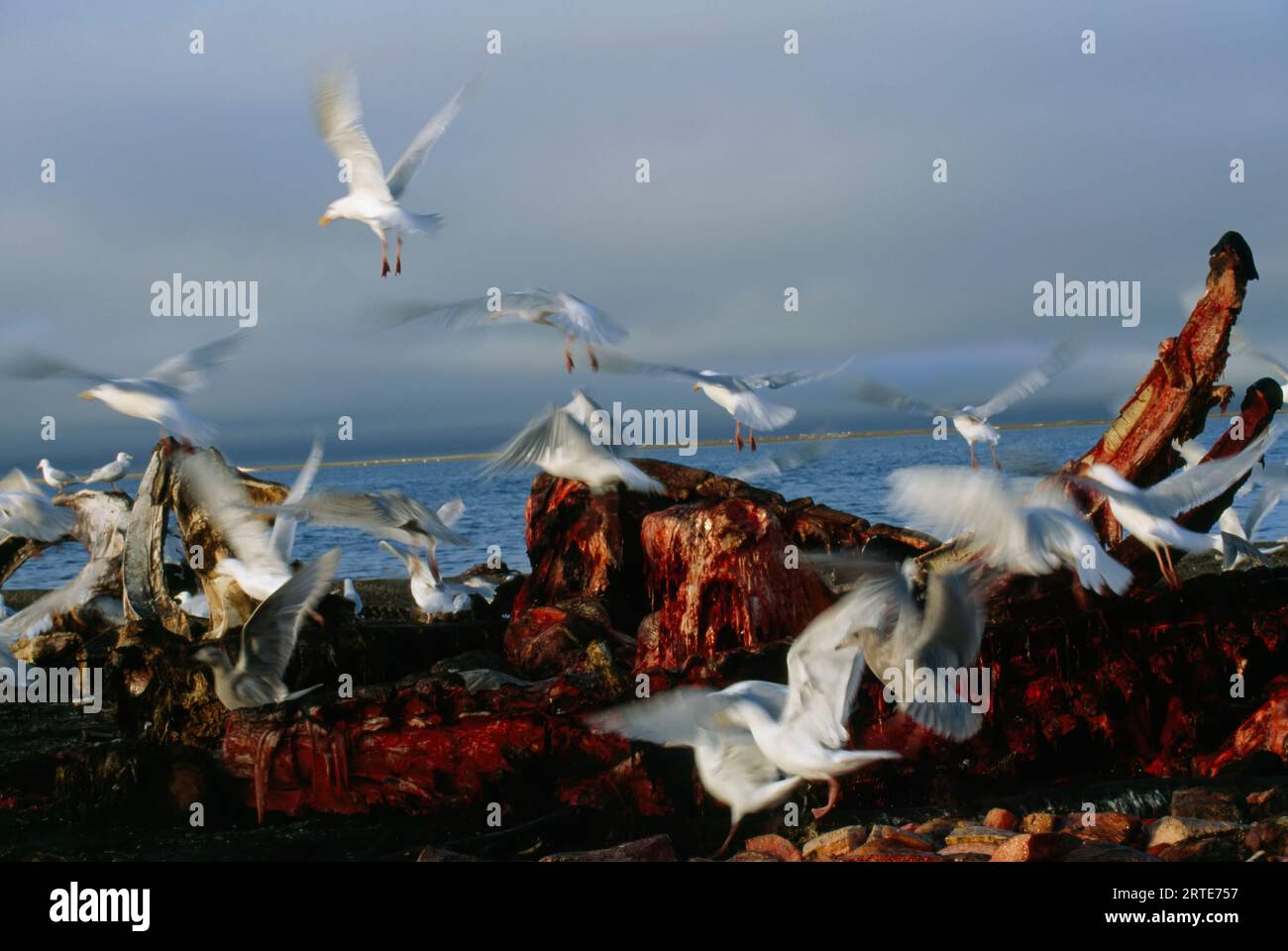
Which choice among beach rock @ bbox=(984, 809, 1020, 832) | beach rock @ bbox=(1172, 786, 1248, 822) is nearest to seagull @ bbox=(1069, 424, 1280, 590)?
beach rock @ bbox=(1172, 786, 1248, 822)

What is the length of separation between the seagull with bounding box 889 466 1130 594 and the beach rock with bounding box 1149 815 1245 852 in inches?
57.0

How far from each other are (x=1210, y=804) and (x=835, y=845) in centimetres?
200

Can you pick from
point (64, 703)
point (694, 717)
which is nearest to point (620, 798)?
point (694, 717)

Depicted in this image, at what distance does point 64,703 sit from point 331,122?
5.03 m

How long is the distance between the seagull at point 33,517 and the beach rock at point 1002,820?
8581 millimetres

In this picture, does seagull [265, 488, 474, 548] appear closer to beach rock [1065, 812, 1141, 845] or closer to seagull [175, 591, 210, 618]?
seagull [175, 591, 210, 618]

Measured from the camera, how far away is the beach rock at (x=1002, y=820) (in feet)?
23.9

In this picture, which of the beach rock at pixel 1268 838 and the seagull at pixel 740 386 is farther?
the seagull at pixel 740 386

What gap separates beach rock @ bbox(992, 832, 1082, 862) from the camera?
6.66 m

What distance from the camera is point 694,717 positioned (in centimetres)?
733

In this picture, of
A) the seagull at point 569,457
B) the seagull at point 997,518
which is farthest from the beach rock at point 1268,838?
the seagull at point 569,457

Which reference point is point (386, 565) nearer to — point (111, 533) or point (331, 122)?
point (111, 533)

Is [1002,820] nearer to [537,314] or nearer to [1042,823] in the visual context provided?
[1042,823]

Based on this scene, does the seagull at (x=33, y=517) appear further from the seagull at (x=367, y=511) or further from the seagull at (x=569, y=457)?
the seagull at (x=569, y=457)
